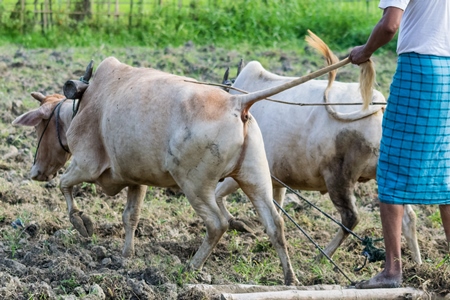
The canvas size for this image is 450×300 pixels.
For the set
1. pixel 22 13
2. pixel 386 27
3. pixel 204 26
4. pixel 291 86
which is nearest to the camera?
pixel 386 27

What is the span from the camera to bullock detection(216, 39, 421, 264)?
588 cm

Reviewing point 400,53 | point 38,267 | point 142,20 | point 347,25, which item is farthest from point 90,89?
point 347,25

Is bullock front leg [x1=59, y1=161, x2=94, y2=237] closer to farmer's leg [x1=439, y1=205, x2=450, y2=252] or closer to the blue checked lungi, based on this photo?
the blue checked lungi

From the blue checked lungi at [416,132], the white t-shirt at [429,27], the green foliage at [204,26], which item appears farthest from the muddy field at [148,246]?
the green foliage at [204,26]

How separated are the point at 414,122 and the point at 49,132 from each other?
3.41 meters

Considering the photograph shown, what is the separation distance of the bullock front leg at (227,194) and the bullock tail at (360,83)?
3.52 feet

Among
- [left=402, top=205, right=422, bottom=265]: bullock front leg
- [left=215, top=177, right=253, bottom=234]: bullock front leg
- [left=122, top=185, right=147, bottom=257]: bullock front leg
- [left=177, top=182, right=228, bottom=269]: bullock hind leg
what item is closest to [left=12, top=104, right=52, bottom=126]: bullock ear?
[left=122, top=185, right=147, bottom=257]: bullock front leg

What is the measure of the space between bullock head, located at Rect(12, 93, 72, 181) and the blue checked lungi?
297cm

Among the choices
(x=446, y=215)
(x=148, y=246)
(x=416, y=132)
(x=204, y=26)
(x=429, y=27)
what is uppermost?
(x=429, y=27)

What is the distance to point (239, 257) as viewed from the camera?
6.05 m

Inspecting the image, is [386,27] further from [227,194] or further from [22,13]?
[22,13]

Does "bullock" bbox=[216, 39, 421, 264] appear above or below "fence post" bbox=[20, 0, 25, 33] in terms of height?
above

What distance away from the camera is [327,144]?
19.8 ft

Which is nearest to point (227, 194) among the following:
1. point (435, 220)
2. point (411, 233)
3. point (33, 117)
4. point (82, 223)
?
point (82, 223)
